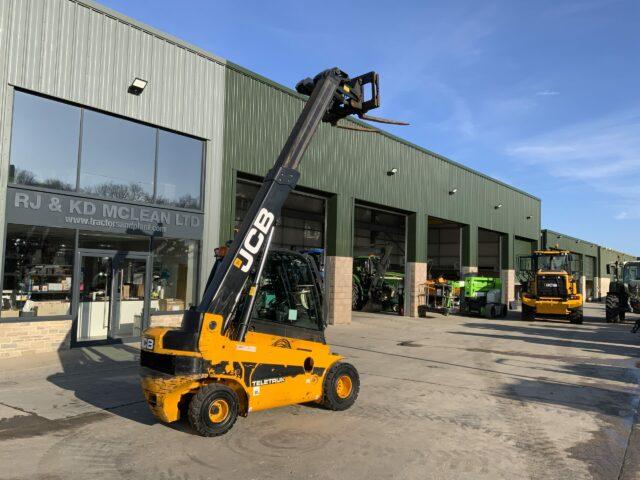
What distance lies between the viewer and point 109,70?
11664 mm

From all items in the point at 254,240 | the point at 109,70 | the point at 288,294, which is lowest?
the point at 288,294

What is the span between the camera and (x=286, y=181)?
21.7ft

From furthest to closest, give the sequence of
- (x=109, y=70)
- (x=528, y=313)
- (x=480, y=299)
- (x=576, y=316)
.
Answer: (x=480, y=299) < (x=528, y=313) < (x=576, y=316) < (x=109, y=70)

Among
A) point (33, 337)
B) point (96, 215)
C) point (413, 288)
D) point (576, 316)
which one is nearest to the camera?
point (33, 337)

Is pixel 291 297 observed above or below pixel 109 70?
below

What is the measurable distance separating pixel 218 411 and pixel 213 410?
0.07 meters

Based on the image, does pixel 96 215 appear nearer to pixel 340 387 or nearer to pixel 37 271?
pixel 37 271

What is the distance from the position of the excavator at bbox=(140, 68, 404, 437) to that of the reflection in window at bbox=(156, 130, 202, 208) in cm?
642

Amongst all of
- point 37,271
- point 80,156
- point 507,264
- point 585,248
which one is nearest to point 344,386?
point 37,271

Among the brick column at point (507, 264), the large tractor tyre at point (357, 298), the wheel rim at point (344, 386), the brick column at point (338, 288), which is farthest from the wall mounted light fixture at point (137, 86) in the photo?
the brick column at point (507, 264)

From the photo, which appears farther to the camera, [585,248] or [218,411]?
[585,248]

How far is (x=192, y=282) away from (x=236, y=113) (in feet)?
16.5

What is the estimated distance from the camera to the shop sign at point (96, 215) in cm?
1035

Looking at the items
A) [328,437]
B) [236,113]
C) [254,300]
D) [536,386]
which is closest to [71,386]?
[254,300]
